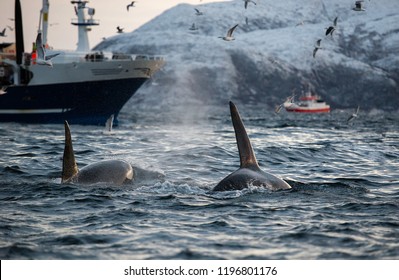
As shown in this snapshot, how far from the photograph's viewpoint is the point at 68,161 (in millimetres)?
18812

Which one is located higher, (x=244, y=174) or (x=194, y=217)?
(x=244, y=174)

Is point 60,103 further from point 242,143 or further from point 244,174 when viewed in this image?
point 244,174

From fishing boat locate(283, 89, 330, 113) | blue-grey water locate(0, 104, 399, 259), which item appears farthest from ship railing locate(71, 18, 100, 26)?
fishing boat locate(283, 89, 330, 113)

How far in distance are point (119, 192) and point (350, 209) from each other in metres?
5.65

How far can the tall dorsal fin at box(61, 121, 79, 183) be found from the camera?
1848cm

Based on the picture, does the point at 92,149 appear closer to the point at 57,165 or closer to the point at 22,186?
the point at 57,165

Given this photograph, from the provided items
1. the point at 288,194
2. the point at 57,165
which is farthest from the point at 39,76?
the point at 288,194

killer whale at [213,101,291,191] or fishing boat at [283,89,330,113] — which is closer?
killer whale at [213,101,291,191]

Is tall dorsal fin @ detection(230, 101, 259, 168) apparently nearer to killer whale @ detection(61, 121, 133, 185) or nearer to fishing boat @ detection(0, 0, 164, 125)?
killer whale @ detection(61, 121, 133, 185)

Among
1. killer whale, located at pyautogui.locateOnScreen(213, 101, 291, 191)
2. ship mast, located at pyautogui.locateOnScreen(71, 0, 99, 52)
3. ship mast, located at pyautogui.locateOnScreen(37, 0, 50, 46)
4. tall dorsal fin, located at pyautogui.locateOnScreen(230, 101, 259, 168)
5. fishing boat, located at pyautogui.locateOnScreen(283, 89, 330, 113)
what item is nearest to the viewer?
killer whale, located at pyautogui.locateOnScreen(213, 101, 291, 191)

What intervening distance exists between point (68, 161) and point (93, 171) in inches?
27.3

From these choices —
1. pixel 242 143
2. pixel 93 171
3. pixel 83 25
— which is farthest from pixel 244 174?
pixel 83 25

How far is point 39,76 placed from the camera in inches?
2908

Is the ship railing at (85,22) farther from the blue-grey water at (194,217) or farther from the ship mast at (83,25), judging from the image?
the blue-grey water at (194,217)
